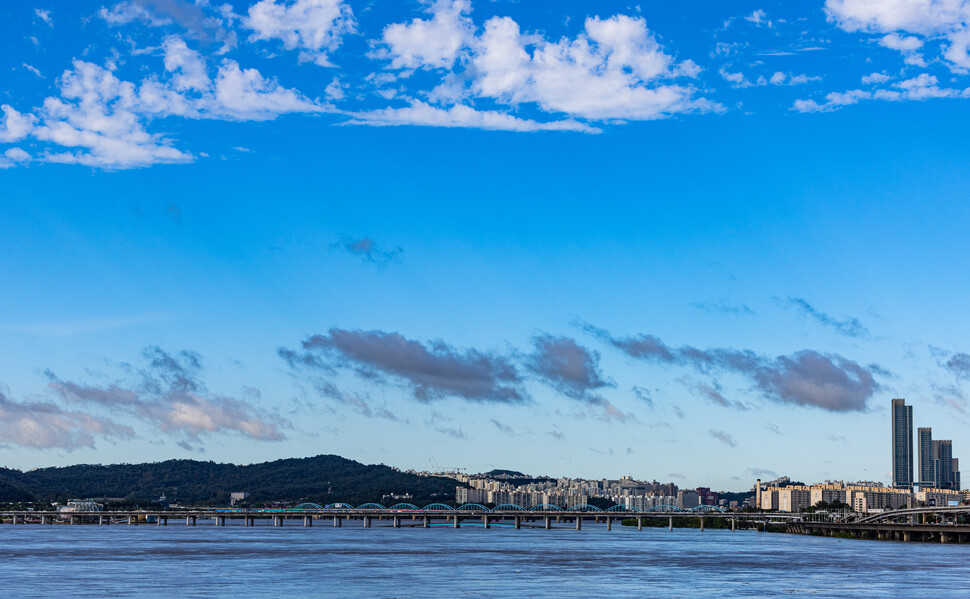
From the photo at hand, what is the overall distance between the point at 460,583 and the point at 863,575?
34.9 metres

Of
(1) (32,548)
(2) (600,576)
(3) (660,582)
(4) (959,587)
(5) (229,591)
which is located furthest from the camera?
(1) (32,548)

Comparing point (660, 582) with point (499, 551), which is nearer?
point (660, 582)

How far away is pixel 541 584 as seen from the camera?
80000mm

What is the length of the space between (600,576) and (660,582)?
23.9 feet

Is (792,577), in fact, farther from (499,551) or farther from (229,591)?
(499,551)

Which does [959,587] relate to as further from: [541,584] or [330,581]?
[330,581]

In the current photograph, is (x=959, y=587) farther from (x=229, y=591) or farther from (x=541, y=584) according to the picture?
(x=229, y=591)

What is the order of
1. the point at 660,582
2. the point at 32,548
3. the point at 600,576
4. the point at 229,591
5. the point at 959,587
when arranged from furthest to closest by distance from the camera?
the point at 32,548 → the point at 600,576 → the point at 660,582 → the point at 959,587 → the point at 229,591

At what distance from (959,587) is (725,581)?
16353 millimetres

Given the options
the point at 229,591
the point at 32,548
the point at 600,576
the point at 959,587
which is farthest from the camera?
the point at 32,548

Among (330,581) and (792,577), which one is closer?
(330,581)

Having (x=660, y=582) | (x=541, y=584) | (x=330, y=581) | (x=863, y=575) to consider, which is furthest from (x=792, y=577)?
(x=330, y=581)

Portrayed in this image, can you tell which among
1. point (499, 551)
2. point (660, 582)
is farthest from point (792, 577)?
point (499, 551)

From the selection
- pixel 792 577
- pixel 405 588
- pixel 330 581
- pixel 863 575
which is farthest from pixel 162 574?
pixel 863 575
